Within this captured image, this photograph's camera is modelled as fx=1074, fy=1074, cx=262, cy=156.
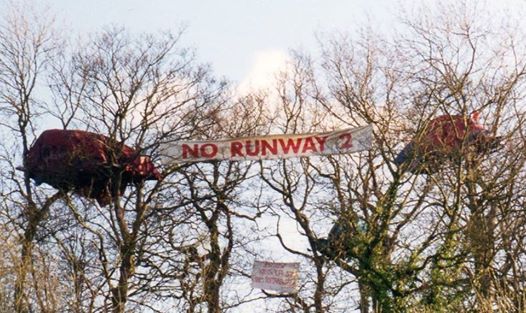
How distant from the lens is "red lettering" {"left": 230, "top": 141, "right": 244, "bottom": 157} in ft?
70.8

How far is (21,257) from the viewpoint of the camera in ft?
64.0

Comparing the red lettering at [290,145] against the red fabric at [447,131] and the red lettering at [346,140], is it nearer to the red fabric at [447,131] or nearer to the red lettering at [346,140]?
the red lettering at [346,140]

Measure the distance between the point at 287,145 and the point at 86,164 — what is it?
579 centimetres

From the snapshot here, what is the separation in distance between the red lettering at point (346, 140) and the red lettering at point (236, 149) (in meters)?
2.00

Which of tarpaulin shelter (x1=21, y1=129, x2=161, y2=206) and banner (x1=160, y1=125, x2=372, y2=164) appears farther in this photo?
tarpaulin shelter (x1=21, y1=129, x2=161, y2=206)

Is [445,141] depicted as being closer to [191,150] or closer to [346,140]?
[346,140]

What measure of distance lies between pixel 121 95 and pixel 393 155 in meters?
6.58

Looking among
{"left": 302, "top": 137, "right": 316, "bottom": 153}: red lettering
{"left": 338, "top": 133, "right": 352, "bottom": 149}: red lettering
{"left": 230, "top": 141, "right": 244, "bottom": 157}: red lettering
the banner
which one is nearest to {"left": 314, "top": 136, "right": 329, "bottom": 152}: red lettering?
the banner

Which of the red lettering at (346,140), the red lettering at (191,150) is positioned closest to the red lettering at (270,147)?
the red lettering at (346,140)

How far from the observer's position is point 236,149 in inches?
854

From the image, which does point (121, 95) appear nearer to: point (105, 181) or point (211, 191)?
point (105, 181)

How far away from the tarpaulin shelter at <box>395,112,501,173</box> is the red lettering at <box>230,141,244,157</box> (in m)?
3.70

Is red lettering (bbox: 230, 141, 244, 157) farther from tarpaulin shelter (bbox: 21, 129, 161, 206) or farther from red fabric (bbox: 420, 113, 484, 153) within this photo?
tarpaulin shelter (bbox: 21, 129, 161, 206)

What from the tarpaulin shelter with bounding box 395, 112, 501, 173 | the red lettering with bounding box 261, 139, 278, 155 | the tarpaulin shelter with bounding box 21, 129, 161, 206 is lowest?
the red lettering with bounding box 261, 139, 278, 155
